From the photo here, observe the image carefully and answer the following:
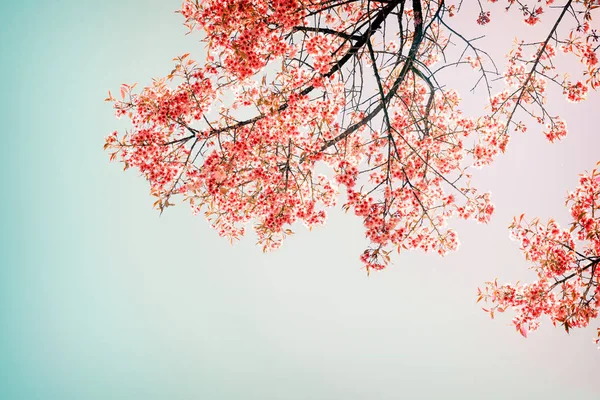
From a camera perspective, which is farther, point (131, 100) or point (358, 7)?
point (358, 7)

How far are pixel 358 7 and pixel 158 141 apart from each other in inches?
108

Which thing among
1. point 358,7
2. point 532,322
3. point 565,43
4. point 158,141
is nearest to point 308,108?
point 158,141

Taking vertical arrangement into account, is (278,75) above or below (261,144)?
above

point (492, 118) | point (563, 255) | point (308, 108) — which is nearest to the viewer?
point (308, 108)

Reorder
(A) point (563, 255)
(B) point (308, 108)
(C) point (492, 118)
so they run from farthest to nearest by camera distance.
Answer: (C) point (492, 118) → (A) point (563, 255) → (B) point (308, 108)

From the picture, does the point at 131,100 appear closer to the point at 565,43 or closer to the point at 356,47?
the point at 356,47

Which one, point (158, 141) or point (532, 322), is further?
point (532, 322)

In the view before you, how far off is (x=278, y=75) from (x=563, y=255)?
328 centimetres

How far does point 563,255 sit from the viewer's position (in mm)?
3811

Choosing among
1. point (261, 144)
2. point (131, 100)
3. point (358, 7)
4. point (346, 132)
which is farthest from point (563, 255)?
point (131, 100)

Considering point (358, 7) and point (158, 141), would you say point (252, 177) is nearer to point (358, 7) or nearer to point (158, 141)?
point (158, 141)

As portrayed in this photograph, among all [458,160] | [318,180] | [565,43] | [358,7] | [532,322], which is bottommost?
[532,322]

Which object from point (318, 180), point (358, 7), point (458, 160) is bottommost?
point (318, 180)

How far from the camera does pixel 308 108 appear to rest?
3.55 metres
